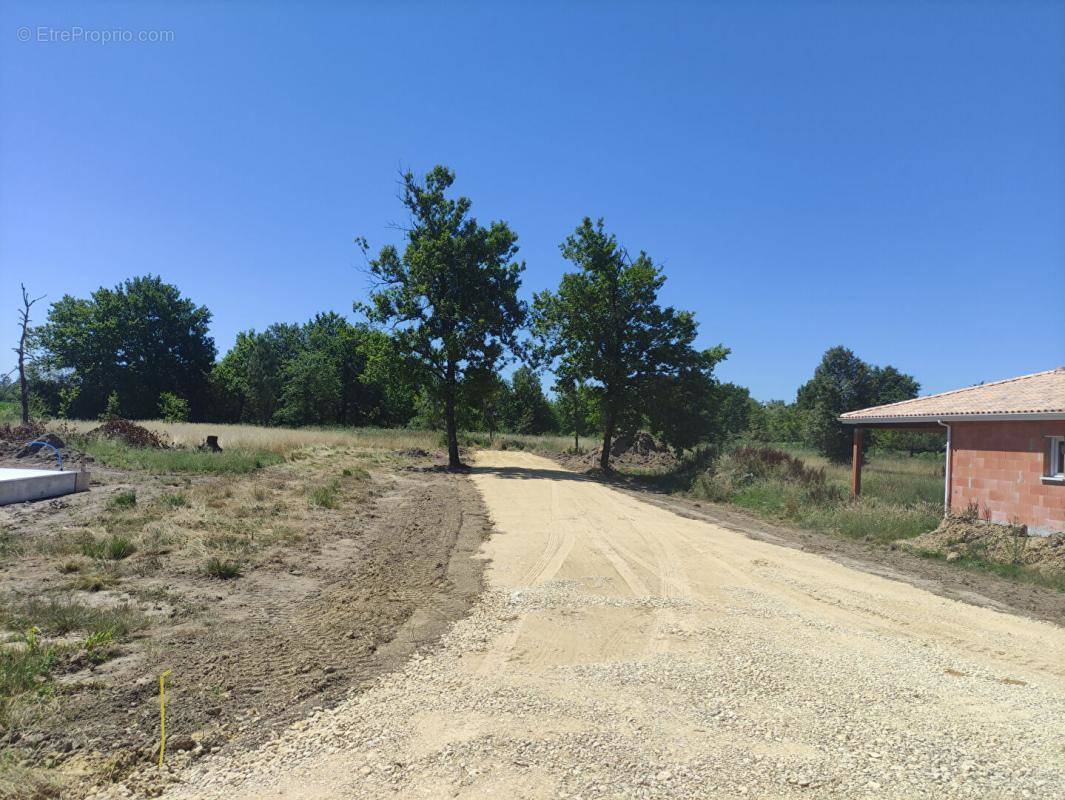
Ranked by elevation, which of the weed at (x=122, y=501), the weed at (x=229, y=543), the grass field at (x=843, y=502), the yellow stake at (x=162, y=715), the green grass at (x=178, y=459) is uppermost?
the grass field at (x=843, y=502)

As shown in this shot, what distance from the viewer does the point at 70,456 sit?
19.9 meters

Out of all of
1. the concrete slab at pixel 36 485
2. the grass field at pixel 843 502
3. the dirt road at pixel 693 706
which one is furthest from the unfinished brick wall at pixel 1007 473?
the concrete slab at pixel 36 485

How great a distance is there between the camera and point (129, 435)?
85.7 ft

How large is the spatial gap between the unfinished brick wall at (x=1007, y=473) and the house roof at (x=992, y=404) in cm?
33

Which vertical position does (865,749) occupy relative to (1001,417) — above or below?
below

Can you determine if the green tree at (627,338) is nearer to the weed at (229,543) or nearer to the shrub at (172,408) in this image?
the weed at (229,543)

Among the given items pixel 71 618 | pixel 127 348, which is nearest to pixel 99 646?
pixel 71 618

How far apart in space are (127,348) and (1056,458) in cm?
6549

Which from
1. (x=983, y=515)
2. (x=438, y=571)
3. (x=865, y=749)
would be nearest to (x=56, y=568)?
(x=438, y=571)

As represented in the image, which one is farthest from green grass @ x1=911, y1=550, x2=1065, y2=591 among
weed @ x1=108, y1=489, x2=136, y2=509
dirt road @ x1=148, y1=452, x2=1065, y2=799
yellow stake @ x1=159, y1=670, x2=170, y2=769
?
weed @ x1=108, y1=489, x2=136, y2=509

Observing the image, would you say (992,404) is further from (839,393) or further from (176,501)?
(839,393)

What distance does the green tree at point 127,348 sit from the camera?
183 ft

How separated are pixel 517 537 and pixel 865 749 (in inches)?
329

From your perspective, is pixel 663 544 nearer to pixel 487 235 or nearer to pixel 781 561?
pixel 781 561
